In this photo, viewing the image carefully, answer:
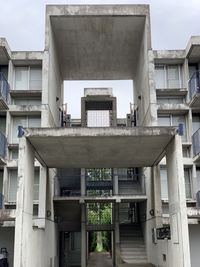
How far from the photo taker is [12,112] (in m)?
20.5

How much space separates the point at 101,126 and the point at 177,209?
4.97 meters

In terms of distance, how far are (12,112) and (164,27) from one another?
31.4 ft

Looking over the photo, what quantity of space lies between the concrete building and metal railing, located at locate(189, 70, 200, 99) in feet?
0.25

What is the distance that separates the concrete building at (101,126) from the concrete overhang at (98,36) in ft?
0.20

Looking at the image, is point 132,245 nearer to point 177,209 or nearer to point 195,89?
point 177,209

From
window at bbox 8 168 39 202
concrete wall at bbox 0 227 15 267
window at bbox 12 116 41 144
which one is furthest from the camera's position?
window at bbox 12 116 41 144

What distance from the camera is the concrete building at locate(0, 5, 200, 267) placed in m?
16.5

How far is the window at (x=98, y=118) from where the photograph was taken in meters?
26.1

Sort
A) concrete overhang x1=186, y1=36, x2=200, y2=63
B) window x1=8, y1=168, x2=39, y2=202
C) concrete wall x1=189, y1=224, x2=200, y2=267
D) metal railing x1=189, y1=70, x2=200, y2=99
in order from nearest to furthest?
1. concrete wall x1=189, y1=224, x2=200, y2=267
2. window x1=8, y1=168, x2=39, y2=202
3. metal railing x1=189, y1=70, x2=200, y2=99
4. concrete overhang x1=186, y1=36, x2=200, y2=63

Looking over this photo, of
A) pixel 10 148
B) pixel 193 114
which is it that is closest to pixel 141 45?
pixel 193 114

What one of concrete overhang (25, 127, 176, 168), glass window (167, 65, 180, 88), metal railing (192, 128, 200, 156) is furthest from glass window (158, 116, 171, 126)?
concrete overhang (25, 127, 176, 168)

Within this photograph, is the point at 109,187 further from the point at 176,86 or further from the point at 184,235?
the point at 184,235

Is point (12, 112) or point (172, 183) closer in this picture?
point (172, 183)

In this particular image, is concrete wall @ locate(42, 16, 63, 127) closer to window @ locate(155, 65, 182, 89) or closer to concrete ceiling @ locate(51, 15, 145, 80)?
concrete ceiling @ locate(51, 15, 145, 80)
